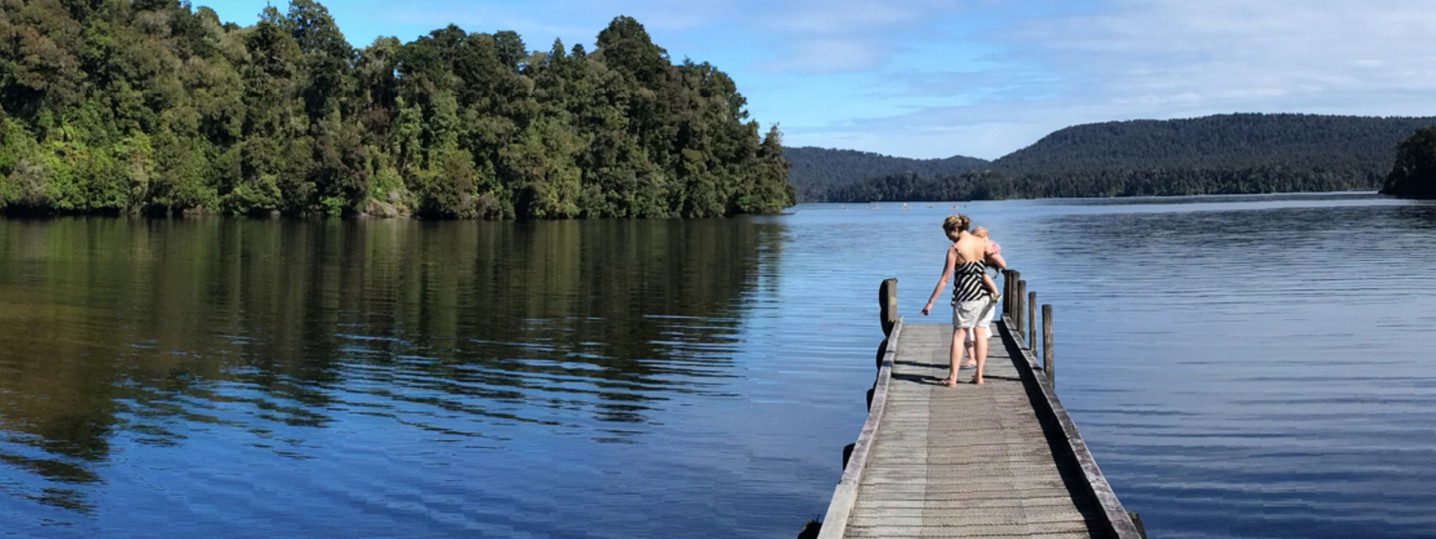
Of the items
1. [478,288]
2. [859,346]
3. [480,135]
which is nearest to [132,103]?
[480,135]

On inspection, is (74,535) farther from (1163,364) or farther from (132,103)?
(132,103)

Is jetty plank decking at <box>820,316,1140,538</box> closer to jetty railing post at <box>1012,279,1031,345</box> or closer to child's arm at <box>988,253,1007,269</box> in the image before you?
child's arm at <box>988,253,1007,269</box>

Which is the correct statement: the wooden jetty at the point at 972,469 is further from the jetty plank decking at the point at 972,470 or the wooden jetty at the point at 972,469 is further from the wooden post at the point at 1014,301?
the wooden post at the point at 1014,301

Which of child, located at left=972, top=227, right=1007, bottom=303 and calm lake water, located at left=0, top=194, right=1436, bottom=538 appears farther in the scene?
child, located at left=972, top=227, right=1007, bottom=303

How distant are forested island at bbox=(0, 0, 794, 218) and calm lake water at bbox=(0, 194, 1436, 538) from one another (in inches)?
2389

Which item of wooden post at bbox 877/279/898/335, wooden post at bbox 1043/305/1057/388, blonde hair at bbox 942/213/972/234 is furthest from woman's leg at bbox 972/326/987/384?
wooden post at bbox 877/279/898/335

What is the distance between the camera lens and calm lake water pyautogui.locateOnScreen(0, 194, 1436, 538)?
12352 millimetres

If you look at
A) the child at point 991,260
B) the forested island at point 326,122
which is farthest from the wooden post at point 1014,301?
the forested island at point 326,122

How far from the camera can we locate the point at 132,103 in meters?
96.5

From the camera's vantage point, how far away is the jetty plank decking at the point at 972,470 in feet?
29.2

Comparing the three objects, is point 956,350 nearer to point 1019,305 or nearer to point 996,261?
point 996,261

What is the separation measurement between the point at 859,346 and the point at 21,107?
8846 cm

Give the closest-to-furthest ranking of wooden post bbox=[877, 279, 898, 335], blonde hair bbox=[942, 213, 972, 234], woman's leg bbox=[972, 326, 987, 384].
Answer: blonde hair bbox=[942, 213, 972, 234]
woman's leg bbox=[972, 326, 987, 384]
wooden post bbox=[877, 279, 898, 335]

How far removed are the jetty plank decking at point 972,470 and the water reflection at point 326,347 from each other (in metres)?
4.21
